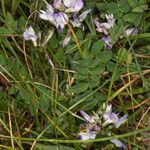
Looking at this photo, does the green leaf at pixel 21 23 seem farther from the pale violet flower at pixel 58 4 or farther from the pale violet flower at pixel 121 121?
the pale violet flower at pixel 121 121

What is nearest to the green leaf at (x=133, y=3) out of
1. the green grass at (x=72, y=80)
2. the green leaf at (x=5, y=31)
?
the green grass at (x=72, y=80)

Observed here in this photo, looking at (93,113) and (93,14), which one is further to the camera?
(93,14)

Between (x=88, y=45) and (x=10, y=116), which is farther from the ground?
(x=88, y=45)

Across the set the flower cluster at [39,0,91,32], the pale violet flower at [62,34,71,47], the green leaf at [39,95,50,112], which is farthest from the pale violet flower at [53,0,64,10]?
the green leaf at [39,95,50,112]

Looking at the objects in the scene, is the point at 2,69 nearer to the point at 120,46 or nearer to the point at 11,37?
the point at 11,37

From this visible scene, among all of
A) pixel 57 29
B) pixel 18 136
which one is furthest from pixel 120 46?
pixel 18 136

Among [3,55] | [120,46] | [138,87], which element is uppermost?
[3,55]
